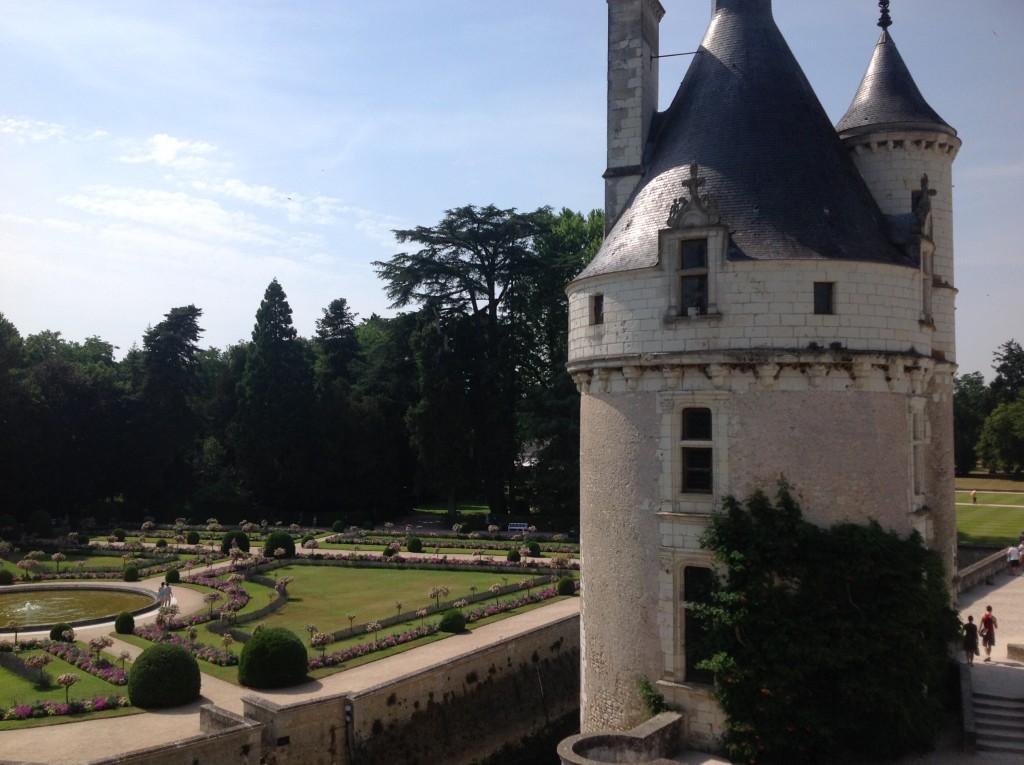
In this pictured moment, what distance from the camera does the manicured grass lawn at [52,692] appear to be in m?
17.2

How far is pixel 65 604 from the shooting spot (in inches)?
1168

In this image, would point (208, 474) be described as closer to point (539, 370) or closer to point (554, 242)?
point (539, 370)

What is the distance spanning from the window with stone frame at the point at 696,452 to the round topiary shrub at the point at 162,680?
11099 mm

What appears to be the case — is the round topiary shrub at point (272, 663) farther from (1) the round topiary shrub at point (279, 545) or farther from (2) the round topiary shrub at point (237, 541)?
(2) the round topiary shrub at point (237, 541)

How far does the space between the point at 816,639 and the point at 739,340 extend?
481 centimetres

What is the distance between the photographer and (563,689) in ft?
79.2

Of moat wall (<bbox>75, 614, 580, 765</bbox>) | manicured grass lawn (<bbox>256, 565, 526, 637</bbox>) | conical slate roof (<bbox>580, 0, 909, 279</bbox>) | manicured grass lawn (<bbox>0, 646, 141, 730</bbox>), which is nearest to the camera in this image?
conical slate roof (<bbox>580, 0, 909, 279</bbox>)

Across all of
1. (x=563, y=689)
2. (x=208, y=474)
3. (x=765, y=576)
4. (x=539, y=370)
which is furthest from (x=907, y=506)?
(x=208, y=474)

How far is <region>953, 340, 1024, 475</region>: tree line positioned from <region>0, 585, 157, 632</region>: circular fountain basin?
54.8 meters

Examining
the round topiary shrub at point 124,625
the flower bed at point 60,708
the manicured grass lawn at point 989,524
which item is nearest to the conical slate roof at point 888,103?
the flower bed at point 60,708

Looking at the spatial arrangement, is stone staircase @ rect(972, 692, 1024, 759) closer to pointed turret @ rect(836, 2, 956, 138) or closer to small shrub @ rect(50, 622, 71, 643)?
pointed turret @ rect(836, 2, 956, 138)

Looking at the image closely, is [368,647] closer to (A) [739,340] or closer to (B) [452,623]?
(B) [452,623]

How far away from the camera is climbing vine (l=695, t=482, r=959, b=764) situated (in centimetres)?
1355

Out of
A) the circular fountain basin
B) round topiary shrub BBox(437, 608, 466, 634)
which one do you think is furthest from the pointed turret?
the circular fountain basin
